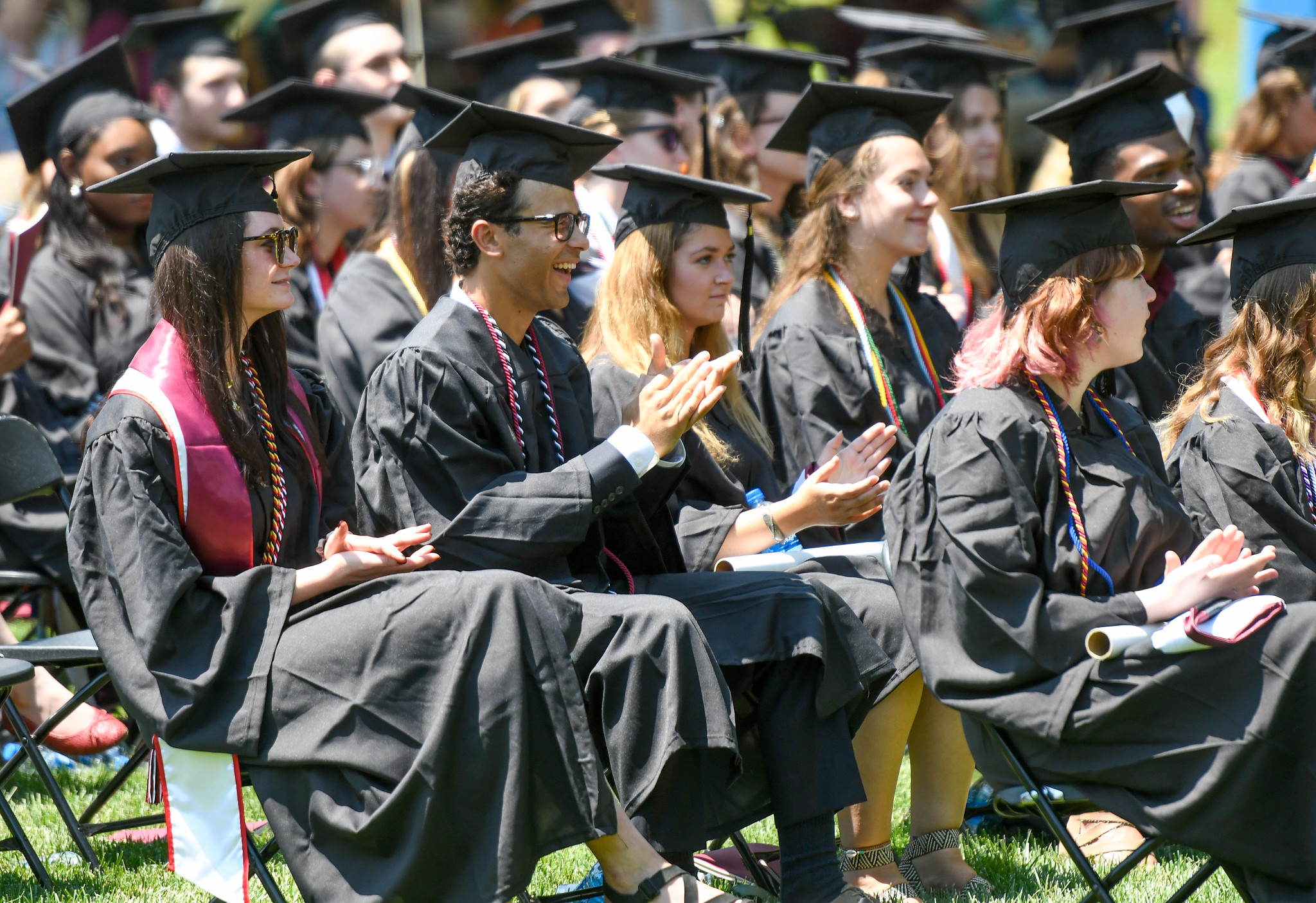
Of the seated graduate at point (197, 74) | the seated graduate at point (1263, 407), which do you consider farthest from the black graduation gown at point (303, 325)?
the seated graduate at point (1263, 407)

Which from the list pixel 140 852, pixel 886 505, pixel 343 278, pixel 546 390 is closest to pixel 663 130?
pixel 343 278

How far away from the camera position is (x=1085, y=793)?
10.3 feet

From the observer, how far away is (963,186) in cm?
650

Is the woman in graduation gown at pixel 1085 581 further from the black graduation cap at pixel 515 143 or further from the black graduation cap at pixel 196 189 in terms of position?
the black graduation cap at pixel 196 189

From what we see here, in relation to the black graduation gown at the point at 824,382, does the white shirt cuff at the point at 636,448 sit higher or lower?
higher

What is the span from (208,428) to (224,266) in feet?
1.33

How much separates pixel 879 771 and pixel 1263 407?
1.38 metres

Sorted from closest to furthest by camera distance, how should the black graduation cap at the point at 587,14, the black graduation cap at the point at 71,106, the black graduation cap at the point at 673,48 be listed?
1. the black graduation cap at the point at 71,106
2. the black graduation cap at the point at 673,48
3. the black graduation cap at the point at 587,14

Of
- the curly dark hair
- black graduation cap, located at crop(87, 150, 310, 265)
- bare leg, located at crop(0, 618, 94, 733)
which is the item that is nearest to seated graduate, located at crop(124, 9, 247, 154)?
bare leg, located at crop(0, 618, 94, 733)

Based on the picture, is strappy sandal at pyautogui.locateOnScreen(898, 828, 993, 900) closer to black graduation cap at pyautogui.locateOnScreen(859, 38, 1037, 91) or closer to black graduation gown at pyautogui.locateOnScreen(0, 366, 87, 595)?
black graduation gown at pyautogui.locateOnScreen(0, 366, 87, 595)

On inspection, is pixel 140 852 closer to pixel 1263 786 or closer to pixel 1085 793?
pixel 1085 793

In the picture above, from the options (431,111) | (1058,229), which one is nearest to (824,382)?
(1058,229)

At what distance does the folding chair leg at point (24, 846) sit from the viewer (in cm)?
368

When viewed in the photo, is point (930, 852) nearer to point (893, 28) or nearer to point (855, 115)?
point (855, 115)
